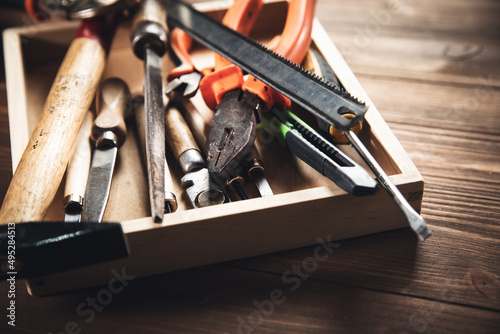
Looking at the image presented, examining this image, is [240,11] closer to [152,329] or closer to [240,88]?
[240,88]

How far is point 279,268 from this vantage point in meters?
0.58

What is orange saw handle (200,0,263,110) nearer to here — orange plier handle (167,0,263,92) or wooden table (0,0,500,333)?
orange plier handle (167,0,263,92)

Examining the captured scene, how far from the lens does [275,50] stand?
2.37ft

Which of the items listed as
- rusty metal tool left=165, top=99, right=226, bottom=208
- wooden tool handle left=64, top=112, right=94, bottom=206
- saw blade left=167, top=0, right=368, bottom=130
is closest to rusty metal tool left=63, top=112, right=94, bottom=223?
wooden tool handle left=64, top=112, right=94, bottom=206

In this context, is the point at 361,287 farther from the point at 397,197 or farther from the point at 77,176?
the point at 77,176

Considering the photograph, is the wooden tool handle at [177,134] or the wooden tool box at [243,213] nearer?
the wooden tool box at [243,213]

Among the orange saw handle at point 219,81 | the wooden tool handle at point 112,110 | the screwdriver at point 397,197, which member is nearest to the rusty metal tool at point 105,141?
the wooden tool handle at point 112,110

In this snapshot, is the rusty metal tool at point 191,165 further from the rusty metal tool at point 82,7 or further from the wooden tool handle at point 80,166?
the rusty metal tool at point 82,7

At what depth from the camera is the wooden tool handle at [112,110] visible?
2.13ft

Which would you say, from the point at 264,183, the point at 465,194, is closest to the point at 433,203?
the point at 465,194

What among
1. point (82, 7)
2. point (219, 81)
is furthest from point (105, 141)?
point (82, 7)

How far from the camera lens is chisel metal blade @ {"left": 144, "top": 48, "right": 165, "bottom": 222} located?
0.54 m

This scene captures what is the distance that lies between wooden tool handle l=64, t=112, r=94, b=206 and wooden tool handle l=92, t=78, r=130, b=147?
2 centimetres

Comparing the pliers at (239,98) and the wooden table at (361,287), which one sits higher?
the pliers at (239,98)
